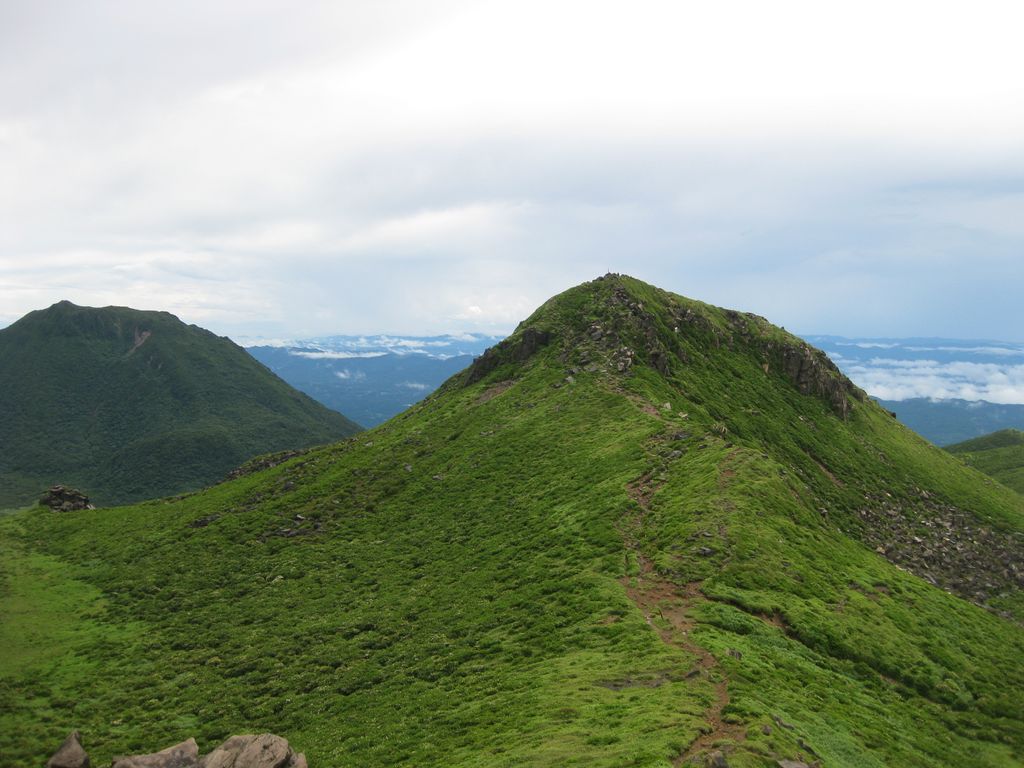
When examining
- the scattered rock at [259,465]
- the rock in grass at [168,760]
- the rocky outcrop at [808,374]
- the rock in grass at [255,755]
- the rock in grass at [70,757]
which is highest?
the rocky outcrop at [808,374]

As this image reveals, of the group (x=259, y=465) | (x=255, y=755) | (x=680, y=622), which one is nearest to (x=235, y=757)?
(x=255, y=755)

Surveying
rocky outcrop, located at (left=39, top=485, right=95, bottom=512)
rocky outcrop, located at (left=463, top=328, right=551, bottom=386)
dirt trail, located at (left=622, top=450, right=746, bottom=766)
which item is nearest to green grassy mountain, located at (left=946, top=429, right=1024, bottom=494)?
rocky outcrop, located at (left=463, top=328, right=551, bottom=386)

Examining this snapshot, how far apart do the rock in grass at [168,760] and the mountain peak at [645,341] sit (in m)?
77.2

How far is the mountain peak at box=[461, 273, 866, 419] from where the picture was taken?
339ft

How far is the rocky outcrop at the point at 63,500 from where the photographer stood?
10912 cm

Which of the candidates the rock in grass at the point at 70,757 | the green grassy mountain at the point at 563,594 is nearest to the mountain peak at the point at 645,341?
the green grassy mountain at the point at 563,594

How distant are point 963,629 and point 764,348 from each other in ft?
249

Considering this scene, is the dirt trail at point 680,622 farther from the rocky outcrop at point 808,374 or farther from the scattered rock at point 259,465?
the scattered rock at point 259,465

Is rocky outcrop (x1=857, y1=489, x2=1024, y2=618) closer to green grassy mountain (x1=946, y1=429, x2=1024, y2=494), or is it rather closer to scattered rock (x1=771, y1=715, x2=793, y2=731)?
scattered rock (x1=771, y1=715, x2=793, y2=731)

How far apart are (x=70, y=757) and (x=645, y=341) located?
297 ft

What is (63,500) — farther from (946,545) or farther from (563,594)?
(946,545)

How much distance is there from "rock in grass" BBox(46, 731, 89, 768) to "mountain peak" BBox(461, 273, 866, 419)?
78735 mm

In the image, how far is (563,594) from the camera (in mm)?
47375

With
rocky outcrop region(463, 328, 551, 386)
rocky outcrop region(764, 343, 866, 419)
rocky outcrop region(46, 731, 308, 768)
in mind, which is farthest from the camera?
rocky outcrop region(764, 343, 866, 419)
